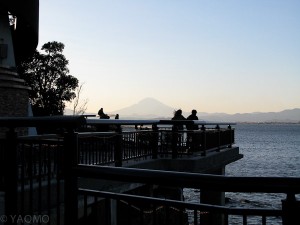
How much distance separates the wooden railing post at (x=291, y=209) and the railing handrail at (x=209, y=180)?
0.19 ft

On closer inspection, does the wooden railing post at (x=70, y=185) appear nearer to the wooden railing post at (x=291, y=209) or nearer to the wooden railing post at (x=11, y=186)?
the wooden railing post at (x=11, y=186)

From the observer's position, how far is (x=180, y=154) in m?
15.5

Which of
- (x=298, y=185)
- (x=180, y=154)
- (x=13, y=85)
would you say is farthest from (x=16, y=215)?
(x=13, y=85)

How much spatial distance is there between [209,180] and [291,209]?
51 cm

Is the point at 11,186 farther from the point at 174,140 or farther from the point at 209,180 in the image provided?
the point at 174,140

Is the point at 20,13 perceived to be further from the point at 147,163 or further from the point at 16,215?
the point at 16,215

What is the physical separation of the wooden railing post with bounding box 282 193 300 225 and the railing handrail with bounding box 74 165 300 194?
58 mm

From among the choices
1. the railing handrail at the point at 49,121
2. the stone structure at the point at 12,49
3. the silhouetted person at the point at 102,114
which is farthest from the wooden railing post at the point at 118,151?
the silhouetted person at the point at 102,114

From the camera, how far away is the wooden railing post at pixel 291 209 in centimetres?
270

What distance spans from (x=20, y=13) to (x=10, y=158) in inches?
803

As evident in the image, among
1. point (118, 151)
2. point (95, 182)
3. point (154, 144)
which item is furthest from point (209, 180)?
point (154, 144)

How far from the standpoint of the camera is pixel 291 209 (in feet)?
8.93

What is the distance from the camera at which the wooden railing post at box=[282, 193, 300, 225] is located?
2.70 m

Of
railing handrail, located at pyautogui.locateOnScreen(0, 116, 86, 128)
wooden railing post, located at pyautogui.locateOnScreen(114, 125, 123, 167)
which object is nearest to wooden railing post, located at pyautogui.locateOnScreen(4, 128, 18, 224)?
railing handrail, located at pyautogui.locateOnScreen(0, 116, 86, 128)
